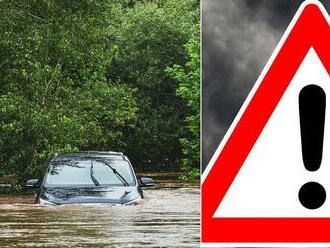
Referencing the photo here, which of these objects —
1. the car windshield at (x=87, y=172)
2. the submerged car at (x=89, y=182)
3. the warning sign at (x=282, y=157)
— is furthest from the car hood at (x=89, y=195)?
the warning sign at (x=282, y=157)

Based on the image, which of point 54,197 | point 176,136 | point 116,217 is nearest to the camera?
point 116,217

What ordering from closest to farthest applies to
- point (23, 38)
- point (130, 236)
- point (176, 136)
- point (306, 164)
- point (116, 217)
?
1. point (306, 164)
2. point (130, 236)
3. point (116, 217)
4. point (23, 38)
5. point (176, 136)

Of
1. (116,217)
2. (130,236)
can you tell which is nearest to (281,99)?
(130,236)

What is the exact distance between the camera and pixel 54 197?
19.9 m

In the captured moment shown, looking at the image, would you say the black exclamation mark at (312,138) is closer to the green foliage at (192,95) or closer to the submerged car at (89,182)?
the submerged car at (89,182)

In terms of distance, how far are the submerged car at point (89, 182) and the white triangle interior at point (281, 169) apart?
16.7 metres

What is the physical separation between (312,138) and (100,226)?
14.8 metres

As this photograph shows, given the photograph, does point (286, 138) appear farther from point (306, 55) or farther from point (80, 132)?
point (80, 132)

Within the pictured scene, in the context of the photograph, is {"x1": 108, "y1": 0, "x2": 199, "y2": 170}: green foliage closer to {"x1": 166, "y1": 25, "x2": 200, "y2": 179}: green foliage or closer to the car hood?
{"x1": 166, "y1": 25, "x2": 200, "y2": 179}: green foliage

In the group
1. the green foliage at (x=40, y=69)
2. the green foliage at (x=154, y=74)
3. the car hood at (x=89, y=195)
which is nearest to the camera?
the car hood at (x=89, y=195)

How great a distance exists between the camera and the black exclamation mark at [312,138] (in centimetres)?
271

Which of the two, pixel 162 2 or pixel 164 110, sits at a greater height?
pixel 162 2

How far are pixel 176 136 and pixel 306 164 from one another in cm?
5173

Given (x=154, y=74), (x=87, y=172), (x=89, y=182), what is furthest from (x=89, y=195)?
(x=154, y=74)
